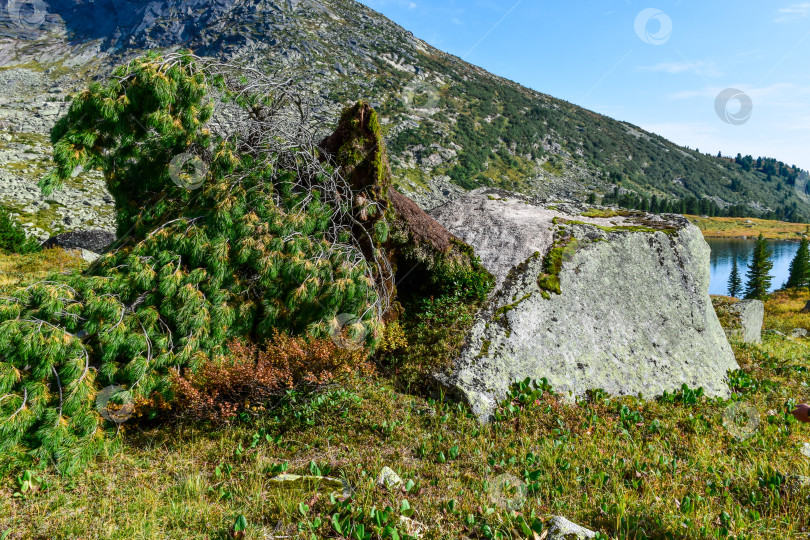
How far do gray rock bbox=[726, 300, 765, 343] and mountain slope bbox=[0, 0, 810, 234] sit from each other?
8755 cm

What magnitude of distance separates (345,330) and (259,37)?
173m

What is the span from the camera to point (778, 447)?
5.64 meters

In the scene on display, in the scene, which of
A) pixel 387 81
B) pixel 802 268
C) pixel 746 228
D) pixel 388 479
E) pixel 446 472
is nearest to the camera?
pixel 388 479

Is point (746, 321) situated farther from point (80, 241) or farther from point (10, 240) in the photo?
point (10, 240)

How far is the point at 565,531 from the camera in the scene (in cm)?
335

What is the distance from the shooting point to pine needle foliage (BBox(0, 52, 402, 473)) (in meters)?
4.84

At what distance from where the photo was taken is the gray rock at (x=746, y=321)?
1338cm

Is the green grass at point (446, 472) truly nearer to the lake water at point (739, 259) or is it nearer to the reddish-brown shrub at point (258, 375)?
the reddish-brown shrub at point (258, 375)

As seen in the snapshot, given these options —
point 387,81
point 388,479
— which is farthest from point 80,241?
point 387,81

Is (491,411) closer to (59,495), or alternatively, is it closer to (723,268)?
(59,495)

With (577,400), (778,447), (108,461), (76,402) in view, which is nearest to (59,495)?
(108,461)

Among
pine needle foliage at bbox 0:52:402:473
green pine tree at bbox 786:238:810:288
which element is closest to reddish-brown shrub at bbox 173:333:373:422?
pine needle foliage at bbox 0:52:402:473

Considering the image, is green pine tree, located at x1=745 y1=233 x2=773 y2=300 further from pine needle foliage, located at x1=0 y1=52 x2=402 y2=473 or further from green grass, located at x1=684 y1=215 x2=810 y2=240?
green grass, located at x1=684 y1=215 x2=810 y2=240

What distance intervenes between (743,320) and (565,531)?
572 inches
